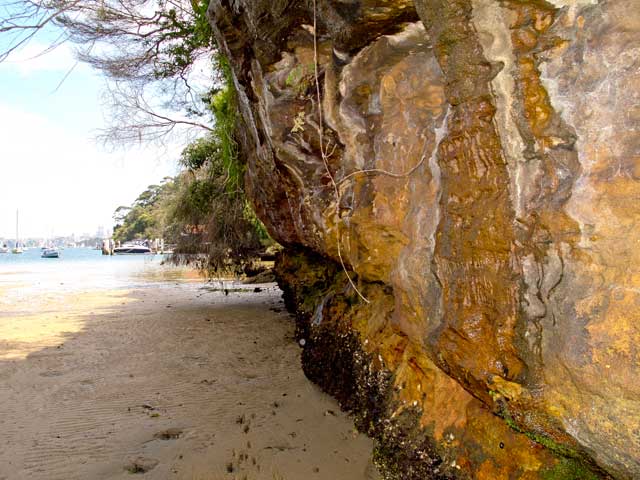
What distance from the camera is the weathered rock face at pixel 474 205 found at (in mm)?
1968

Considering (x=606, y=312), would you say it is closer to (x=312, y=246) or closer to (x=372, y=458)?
(x=372, y=458)

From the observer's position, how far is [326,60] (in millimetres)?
3977

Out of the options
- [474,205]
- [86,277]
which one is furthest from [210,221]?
[86,277]

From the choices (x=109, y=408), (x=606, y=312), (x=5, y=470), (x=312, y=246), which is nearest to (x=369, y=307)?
(x=312, y=246)

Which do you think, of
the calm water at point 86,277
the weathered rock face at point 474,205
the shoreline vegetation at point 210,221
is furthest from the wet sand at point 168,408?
the calm water at point 86,277

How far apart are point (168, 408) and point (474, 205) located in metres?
4.26

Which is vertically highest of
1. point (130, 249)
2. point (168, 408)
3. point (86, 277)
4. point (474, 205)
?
point (474, 205)

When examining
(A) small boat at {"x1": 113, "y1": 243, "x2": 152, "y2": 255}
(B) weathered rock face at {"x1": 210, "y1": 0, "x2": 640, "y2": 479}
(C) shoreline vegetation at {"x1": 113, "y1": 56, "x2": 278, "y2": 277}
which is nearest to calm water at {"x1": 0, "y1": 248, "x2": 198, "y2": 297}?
(C) shoreline vegetation at {"x1": 113, "y1": 56, "x2": 278, "y2": 277}

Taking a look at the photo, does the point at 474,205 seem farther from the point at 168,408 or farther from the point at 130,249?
the point at 130,249

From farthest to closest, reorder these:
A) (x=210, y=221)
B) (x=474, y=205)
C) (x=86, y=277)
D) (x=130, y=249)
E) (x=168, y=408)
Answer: (x=130, y=249) < (x=86, y=277) < (x=210, y=221) < (x=168, y=408) < (x=474, y=205)

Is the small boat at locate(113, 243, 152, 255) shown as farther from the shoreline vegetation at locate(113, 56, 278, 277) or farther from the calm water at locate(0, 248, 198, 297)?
the shoreline vegetation at locate(113, 56, 278, 277)

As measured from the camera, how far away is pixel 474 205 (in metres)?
2.59

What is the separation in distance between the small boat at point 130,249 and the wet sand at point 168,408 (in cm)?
6739

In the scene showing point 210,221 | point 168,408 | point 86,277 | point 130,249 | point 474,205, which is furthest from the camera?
point 130,249
